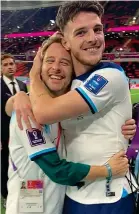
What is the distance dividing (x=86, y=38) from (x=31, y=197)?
2.03ft

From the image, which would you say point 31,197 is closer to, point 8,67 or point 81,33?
point 81,33

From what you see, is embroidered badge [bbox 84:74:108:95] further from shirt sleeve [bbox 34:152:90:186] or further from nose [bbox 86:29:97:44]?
shirt sleeve [bbox 34:152:90:186]

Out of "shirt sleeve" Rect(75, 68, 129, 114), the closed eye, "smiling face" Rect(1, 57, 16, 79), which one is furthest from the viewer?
"smiling face" Rect(1, 57, 16, 79)

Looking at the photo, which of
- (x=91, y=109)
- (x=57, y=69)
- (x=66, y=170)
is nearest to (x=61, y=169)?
(x=66, y=170)

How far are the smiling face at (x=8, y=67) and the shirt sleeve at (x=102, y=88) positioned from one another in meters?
2.64

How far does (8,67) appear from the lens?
147 inches

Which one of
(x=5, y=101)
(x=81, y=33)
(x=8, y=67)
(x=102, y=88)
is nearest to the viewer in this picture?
(x=102, y=88)

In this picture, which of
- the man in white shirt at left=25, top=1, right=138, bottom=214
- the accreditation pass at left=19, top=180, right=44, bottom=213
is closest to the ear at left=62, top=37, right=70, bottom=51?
the man in white shirt at left=25, top=1, right=138, bottom=214

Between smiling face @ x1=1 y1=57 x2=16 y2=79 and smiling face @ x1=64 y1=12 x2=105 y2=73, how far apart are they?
2518 mm

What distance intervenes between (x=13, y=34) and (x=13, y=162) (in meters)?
10.9

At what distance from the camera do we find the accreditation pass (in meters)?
1.20

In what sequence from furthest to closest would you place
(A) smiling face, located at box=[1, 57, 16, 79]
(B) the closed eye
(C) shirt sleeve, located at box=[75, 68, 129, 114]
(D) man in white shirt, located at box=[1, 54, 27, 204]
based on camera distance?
(A) smiling face, located at box=[1, 57, 16, 79]
(D) man in white shirt, located at box=[1, 54, 27, 204]
(B) the closed eye
(C) shirt sleeve, located at box=[75, 68, 129, 114]

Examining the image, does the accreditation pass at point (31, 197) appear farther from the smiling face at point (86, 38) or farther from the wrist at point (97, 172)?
the smiling face at point (86, 38)

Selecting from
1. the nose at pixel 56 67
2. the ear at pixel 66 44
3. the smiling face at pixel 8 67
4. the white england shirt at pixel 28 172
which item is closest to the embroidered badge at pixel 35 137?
the white england shirt at pixel 28 172
